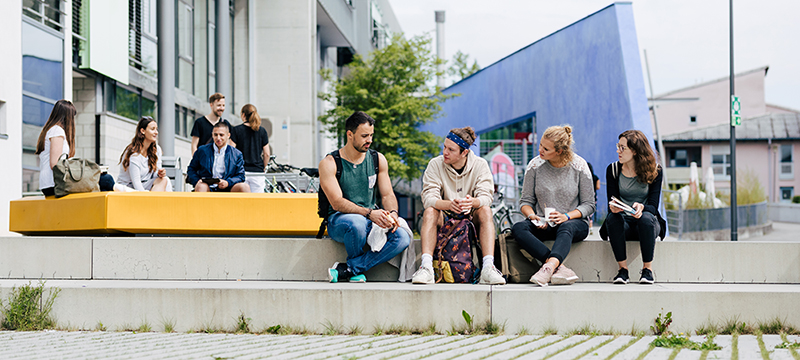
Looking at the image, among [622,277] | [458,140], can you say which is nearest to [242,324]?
[458,140]

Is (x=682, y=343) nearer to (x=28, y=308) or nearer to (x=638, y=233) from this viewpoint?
(x=638, y=233)

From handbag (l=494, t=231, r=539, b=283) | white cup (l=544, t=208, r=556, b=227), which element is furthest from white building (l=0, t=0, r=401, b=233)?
white cup (l=544, t=208, r=556, b=227)

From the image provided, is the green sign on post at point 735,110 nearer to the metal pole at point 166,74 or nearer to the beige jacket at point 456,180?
the metal pole at point 166,74

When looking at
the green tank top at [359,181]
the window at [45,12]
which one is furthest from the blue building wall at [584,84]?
the window at [45,12]

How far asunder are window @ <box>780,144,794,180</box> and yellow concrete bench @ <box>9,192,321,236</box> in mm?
53518

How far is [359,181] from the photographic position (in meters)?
5.58

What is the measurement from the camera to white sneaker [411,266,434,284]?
5301 mm

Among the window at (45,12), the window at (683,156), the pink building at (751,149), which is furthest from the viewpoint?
the window at (683,156)

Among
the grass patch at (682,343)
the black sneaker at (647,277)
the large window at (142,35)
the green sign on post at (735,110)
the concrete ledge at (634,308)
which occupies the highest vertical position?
the large window at (142,35)

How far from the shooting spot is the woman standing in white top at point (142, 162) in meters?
6.93

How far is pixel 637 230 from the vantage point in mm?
5648

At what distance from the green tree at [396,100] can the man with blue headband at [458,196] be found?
58.6 ft

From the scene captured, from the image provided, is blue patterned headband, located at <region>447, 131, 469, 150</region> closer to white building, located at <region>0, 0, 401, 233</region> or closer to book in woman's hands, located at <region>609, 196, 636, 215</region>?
book in woman's hands, located at <region>609, 196, 636, 215</region>

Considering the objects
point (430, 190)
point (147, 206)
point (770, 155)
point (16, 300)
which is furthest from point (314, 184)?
point (770, 155)
